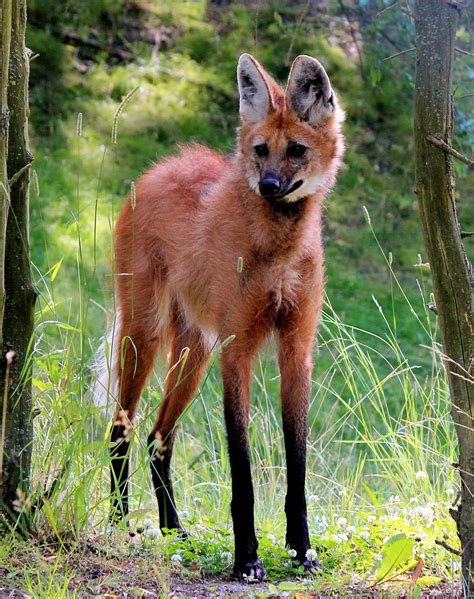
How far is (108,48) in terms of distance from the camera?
358 inches

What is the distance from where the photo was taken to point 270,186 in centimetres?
329

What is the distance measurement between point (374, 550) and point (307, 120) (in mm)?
1578

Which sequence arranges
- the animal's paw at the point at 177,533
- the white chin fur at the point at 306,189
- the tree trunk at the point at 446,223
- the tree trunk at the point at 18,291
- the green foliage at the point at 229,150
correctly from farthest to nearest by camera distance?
the green foliage at the point at 229,150 → the white chin fur at the point at 306,189 → the animal's paw at the point at 177,533 → the tree trunk at the point at 18,291 → the tree trunk at the point at 446,223

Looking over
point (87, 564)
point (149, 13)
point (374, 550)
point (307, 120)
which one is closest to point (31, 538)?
point (87, 564)

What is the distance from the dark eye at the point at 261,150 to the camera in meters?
3.45

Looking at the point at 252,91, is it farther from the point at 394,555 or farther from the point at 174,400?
the point at 394,555

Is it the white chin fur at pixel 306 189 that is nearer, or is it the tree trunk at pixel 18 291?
the tree trunk at pixel 18 291

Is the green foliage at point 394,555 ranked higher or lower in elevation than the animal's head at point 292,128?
lower

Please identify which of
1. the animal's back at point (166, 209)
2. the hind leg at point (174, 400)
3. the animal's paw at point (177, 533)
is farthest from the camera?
the animal's back at point (166, 209)

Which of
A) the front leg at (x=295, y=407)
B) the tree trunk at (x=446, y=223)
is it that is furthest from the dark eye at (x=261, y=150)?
the tree trunk at (x=446, y=223)

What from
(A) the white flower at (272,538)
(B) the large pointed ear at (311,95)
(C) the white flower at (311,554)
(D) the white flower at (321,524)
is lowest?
(D) the white flower at (321,524)

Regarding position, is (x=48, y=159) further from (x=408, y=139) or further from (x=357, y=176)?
(x=408, y=139)

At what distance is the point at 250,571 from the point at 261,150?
150 cm

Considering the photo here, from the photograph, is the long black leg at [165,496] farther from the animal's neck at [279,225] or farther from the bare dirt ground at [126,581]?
the animal's neck at [279,225]
